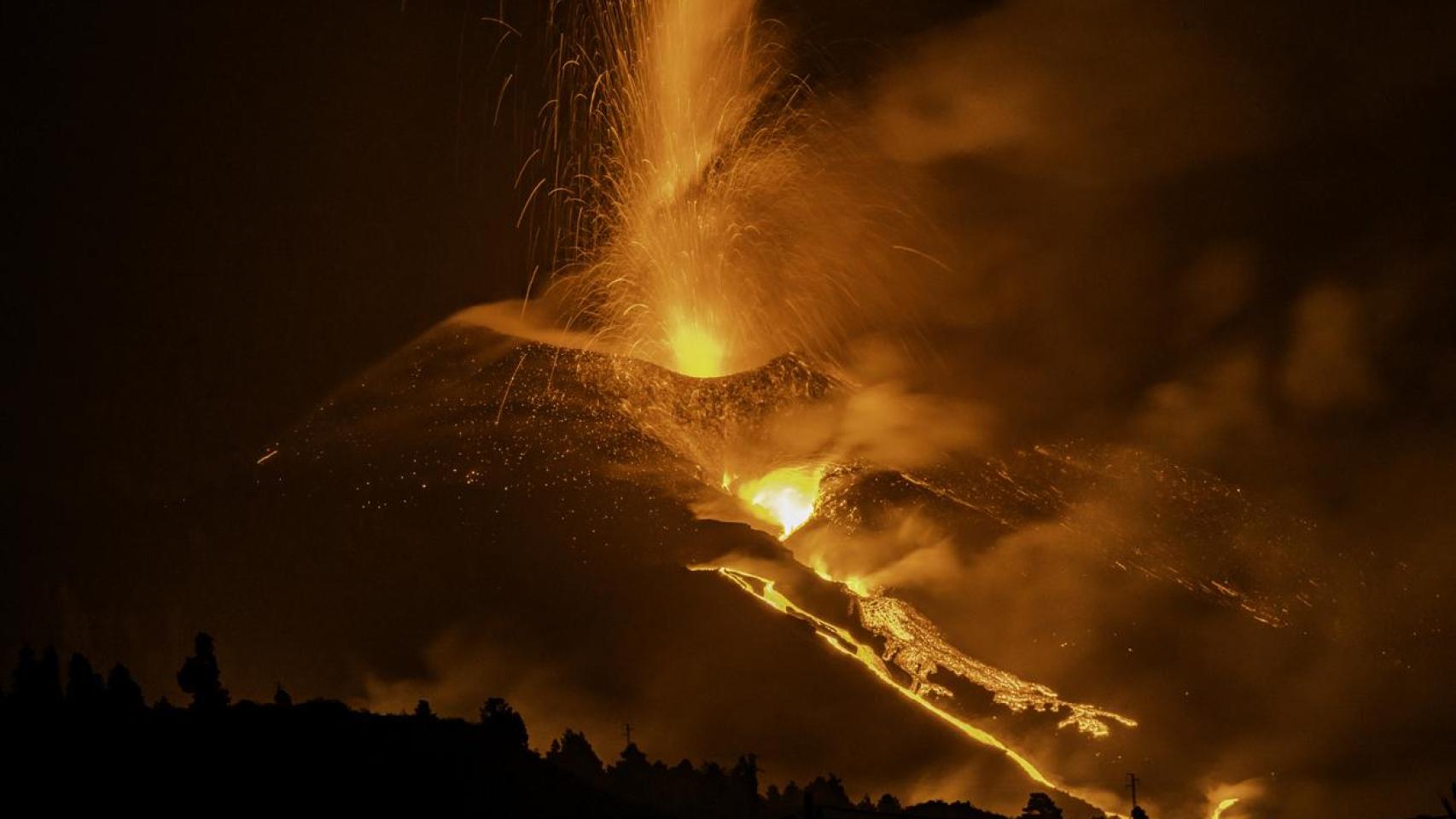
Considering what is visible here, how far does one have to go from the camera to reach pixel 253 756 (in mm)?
38219

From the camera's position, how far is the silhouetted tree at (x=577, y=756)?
62812 millimetres

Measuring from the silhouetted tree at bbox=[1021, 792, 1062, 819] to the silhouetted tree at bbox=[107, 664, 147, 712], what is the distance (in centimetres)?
3827

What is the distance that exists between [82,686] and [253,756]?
4.47 m

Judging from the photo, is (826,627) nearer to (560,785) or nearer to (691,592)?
(691,592)

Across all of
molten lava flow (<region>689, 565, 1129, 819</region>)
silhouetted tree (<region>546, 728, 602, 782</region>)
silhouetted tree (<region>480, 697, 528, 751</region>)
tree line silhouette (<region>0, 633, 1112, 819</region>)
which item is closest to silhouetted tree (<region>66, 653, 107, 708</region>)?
tree line silhouette (<region>0, 633, 1112, 819</region>)

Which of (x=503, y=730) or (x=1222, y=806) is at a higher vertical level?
(x=503, y=730)

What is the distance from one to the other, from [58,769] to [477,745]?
12.5 m

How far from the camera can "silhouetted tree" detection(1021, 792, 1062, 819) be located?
214 feet

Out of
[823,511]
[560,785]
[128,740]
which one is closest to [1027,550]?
[823,511]

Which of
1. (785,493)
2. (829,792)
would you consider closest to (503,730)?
(829,792)

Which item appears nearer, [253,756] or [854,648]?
[253,756]

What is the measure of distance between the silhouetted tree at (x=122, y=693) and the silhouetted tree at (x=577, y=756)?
79.2 ft

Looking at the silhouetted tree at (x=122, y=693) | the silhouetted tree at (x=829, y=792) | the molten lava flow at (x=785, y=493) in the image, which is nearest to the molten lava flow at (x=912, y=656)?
the molten lava flow at (x=785, y=493)

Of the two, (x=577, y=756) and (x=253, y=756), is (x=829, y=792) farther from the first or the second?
(x=253, y=756)
